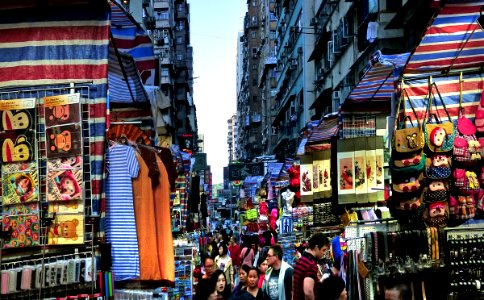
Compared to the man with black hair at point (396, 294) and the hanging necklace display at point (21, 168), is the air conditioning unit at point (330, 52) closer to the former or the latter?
the hanging necklace display at point (21, 168)

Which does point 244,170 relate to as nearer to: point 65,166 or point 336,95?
point 336,95

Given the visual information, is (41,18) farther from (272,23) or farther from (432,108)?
(272,23)

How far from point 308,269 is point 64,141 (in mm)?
3792

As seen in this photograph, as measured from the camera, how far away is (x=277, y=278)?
1138cm

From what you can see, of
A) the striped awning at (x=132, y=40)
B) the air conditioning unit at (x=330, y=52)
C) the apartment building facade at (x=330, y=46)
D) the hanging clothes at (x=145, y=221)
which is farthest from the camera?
the air conditioning unit at (x=330, y=52)

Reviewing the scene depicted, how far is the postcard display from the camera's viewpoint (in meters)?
7.33

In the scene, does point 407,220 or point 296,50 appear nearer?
point 407,220

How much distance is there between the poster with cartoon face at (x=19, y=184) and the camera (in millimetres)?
7355

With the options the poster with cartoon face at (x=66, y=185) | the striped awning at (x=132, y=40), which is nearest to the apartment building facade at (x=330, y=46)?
the striped awning at (x=132, y=40)

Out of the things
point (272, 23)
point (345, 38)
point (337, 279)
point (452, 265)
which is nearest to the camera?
point (337, 279)

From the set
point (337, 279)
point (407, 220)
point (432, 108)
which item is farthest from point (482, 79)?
point (337, 279)

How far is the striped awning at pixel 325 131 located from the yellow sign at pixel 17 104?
23.9 ft

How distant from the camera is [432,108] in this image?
8.77 meters

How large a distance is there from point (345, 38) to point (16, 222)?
2389 cm
